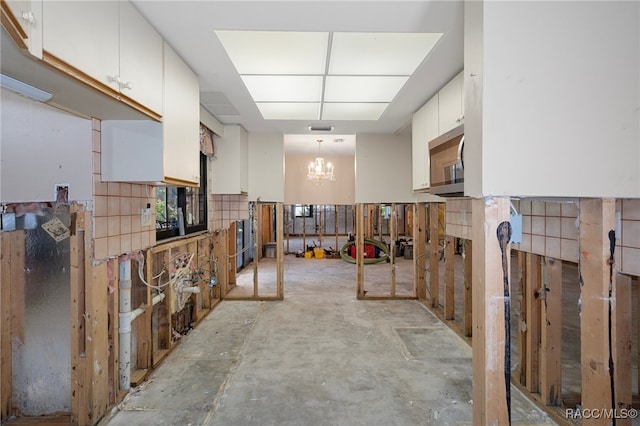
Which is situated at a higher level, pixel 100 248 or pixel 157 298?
pixel 100 248

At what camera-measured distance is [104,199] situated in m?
1.97

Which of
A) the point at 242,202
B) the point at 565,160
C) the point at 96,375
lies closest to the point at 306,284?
the point at 242,202

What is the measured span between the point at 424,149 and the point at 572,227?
1655mm

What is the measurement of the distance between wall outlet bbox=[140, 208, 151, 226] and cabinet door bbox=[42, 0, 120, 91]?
1.15 meters

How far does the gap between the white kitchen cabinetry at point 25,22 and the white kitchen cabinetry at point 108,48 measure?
3cm

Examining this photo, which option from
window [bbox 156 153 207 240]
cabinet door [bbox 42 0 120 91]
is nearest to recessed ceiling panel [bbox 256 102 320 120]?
window [bbox 156 153 207 240]

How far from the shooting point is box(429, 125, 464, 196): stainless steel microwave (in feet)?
6.37

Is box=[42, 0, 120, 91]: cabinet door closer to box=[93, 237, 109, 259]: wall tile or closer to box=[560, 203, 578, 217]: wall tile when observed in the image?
box=[93, 237, 109, 259]: wall tile

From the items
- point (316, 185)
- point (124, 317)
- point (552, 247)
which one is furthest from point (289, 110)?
point (316, 185)

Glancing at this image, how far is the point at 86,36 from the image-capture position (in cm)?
130

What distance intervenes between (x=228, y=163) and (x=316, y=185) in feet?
9.91

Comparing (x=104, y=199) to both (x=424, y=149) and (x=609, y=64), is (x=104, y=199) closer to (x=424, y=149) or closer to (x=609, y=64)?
(x=609, y=64)

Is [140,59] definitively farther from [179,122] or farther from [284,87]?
[284,87]

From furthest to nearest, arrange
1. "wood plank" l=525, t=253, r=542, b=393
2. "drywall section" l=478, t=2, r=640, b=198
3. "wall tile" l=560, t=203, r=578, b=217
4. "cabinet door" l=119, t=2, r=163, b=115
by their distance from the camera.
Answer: "wood plank" l=525, t=253, r=542, b=393, "wall tile" l=560, t=203, r=578, b=217, "cabinet door" l=119, t=2, r=163, b=115, "drywall section" l=478, t=2, r=640, b=198
